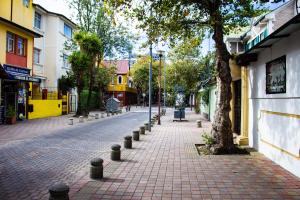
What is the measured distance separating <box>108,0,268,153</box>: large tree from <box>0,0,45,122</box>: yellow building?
12.3 metres

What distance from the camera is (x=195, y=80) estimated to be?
40.5m

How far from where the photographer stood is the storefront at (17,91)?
22.9 m

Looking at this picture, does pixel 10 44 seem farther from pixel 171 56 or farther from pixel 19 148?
pixel 171 56

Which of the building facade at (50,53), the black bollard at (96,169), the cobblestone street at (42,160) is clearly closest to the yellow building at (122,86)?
the building facade at (50,53)

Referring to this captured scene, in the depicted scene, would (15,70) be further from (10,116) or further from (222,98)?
(222,98)

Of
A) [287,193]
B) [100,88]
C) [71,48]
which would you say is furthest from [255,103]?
[100,88]

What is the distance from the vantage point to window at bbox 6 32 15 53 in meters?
23.9

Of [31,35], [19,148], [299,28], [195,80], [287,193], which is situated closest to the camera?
[287,193]

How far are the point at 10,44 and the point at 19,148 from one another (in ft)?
47.0

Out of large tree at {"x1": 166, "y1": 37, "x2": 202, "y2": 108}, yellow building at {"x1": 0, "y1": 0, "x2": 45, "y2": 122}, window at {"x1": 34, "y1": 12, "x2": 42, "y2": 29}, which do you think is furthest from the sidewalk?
large tree at {"x1": 166, "y1": 37, "x2": 202, "y2": 108}

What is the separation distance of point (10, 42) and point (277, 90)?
20024 mm

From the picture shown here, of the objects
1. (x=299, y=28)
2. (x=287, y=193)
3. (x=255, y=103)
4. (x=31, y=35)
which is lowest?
(x=287, y=193)

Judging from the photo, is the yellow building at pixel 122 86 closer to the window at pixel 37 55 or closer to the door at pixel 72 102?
the door at pixel 72 102

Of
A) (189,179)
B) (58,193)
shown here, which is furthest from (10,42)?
(58,193)
